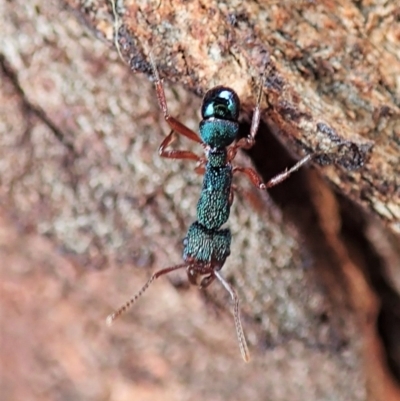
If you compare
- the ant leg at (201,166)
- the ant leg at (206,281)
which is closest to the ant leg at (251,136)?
the ant leg at (201,166)

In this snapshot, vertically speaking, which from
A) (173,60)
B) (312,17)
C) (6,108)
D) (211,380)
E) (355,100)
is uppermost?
(312,17)

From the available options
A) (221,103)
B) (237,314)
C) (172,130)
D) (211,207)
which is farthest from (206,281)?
(221,103)

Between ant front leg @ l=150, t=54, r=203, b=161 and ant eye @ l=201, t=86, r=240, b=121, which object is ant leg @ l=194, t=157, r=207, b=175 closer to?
ant front leg @ l=150, t=54, r=203, b=161

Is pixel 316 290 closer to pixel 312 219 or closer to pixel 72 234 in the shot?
pixel 312 219

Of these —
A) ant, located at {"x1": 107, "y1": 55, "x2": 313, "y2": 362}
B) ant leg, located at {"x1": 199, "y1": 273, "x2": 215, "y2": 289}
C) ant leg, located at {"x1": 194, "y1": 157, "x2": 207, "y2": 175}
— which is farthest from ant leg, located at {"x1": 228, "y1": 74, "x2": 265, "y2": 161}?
ant leg, located at {"x1": 199, "y1": 273, "x2": 215, "y2": 289}

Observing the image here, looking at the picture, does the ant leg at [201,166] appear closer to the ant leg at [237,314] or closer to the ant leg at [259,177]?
the ant leg at [259,177]

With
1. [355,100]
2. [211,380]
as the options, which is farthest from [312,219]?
[211,380]
